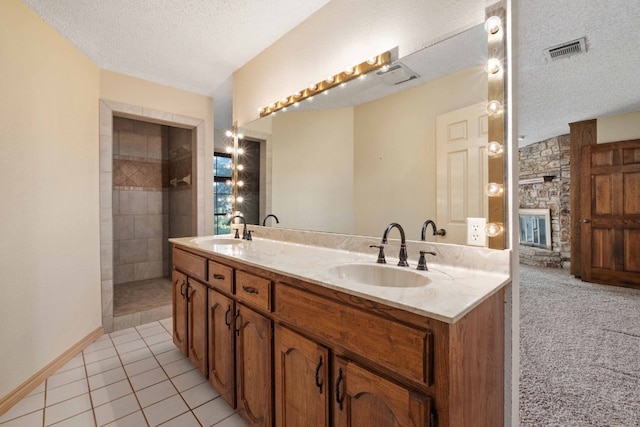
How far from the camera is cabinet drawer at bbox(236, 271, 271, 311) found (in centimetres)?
124

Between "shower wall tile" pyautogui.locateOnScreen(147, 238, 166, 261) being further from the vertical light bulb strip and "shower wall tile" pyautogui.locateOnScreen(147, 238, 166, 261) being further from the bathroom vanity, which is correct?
the vertical light bulb strip

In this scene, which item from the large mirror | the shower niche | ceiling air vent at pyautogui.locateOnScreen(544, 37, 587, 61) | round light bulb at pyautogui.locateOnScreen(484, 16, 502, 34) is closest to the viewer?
round light bulb at pyautogui.locateOnScreen(484, 16, 502, 34)

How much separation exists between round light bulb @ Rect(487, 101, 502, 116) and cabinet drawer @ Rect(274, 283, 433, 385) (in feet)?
3.07

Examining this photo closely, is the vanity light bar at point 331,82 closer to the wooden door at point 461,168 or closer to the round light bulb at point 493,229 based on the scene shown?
the wooden door at point 461,168

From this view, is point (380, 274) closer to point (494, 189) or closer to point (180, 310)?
point (494, 189)

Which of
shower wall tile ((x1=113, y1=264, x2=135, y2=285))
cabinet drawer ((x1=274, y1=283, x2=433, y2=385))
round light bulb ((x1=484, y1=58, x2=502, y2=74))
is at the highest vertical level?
round light bulb ((x1=484, y1=58, x2=502, y2=74))

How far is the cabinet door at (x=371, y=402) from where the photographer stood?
0.74 m

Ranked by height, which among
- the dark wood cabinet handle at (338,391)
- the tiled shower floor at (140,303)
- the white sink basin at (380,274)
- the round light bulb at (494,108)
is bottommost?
the tiled shower floor at (140,303)

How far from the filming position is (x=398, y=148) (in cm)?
149

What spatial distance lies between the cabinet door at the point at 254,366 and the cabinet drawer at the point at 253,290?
5cm

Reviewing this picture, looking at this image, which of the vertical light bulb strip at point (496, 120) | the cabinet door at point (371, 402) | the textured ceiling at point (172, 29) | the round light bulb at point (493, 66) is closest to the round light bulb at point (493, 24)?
the vertical light bulb strip at point (496, 120)

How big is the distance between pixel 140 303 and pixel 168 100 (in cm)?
222

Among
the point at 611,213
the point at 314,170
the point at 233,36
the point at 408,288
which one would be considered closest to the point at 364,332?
the point at 408,288

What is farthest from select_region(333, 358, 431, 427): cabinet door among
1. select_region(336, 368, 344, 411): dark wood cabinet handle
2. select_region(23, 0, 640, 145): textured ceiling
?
select_region(23, 0, 640, 145): textured ceiling
